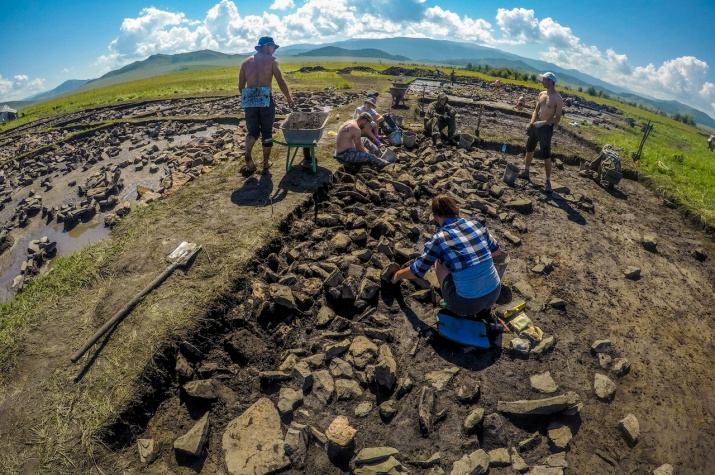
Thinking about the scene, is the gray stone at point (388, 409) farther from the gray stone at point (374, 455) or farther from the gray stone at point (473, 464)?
the gray stone at point (473, 464)

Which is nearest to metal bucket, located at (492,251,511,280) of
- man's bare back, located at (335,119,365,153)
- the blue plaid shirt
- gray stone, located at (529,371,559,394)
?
the blue plaid shirt

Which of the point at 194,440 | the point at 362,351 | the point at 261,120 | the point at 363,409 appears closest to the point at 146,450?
the point at 194,440

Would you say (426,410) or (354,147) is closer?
(426,410)

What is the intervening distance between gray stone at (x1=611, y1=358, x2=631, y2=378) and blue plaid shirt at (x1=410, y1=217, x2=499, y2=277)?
2.16m

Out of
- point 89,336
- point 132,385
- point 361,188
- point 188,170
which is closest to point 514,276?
point 361,188

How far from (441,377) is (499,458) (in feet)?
3.06

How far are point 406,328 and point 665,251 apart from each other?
629 centimetres

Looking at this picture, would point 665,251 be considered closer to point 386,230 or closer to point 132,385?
point 386,230

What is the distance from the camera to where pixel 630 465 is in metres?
3.23

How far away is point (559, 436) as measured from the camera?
3340mm

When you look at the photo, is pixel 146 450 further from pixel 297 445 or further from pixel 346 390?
pixel 346 390

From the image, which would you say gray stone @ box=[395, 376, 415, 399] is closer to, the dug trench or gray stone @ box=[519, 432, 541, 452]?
the dug trench

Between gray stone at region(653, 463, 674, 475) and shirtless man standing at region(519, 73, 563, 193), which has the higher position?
shirtless man standing at region(519, 73, 563, 193)

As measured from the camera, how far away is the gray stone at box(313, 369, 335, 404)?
144 inches
